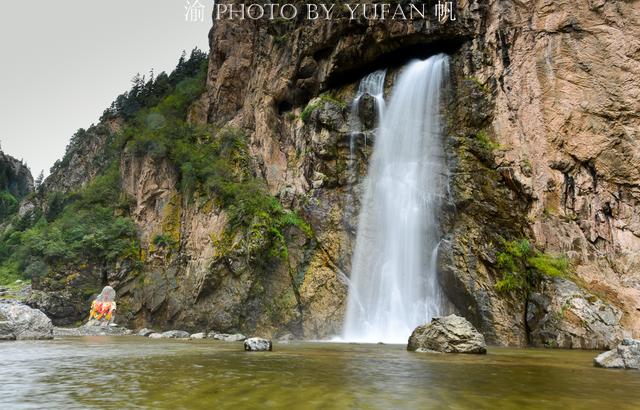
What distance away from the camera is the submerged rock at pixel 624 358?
29.4 ft

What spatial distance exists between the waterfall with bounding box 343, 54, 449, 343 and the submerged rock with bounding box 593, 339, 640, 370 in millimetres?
9687

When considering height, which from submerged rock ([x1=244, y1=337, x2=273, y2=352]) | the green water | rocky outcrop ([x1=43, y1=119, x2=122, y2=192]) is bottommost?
submerged rock ([x1=244, y1=337, x2=273, y2=352])

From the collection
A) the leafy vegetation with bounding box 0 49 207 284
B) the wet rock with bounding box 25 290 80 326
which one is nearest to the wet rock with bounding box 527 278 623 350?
the leafy vegetation with bounding box 0 49 207 284

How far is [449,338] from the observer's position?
39.9 feet

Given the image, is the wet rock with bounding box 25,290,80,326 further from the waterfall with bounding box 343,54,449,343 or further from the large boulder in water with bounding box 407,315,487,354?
the large boulder in water with bounding box 407,315,487,354

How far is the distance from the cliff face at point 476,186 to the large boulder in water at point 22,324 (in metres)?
8.85

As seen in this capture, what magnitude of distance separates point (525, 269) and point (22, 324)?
60.6ft

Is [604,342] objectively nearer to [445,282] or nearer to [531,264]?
[531,264]

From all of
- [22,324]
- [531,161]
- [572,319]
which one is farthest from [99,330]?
[531,161]

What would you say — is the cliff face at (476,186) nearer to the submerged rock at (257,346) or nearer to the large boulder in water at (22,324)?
the large boulder in water at (22,324)

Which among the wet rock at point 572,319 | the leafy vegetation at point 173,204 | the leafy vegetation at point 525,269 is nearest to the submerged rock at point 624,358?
the wet rock at point 572,319

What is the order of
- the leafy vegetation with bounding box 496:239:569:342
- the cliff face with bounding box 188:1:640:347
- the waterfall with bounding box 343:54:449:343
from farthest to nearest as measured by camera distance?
1. the waterfall with bounding box 343:54:449:343
2. the leafy vegetation with bounding box 496:239:569:342
3. the cliff face with bounding box 188:1:640:347

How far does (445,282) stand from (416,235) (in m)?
2.84

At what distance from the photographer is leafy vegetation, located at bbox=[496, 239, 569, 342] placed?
716 inches
